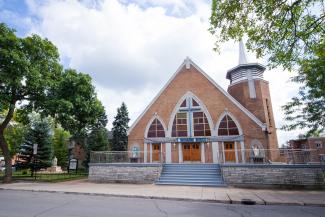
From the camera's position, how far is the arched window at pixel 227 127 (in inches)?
793

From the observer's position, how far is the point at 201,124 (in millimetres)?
21281

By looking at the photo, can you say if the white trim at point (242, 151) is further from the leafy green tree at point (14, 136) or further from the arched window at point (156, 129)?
the leafy green tree at point (14, 136)

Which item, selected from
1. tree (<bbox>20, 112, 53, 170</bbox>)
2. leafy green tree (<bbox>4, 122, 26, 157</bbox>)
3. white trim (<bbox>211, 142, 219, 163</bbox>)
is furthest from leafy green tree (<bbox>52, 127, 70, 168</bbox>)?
white trim (<bbox>211, 142, 219, 163</bbox>)

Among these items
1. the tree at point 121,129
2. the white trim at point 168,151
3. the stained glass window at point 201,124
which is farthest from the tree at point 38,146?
the stained glass window at point 201,124

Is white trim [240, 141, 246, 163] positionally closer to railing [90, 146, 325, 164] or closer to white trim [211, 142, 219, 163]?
railing [90, 146, 325, 164]

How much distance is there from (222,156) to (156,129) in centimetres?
706

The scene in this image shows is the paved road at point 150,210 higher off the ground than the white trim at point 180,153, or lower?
lower

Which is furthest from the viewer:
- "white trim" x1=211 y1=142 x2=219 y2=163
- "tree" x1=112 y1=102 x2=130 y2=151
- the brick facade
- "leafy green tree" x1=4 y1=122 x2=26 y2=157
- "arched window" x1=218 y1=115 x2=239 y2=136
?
"leafy green tree" x1=4 y1=122 x2=26 y2=157

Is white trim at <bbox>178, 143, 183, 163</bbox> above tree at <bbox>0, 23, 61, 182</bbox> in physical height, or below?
below

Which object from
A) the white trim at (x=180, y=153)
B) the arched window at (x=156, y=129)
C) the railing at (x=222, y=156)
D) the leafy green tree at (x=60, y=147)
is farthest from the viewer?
the leafy green tree at (x=60, y=147)

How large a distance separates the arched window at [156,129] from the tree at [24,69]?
9.87 metres

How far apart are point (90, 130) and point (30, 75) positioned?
50.3ft

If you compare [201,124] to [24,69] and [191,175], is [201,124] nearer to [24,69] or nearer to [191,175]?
[191,175]

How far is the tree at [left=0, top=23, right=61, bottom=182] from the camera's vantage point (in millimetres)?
14180
